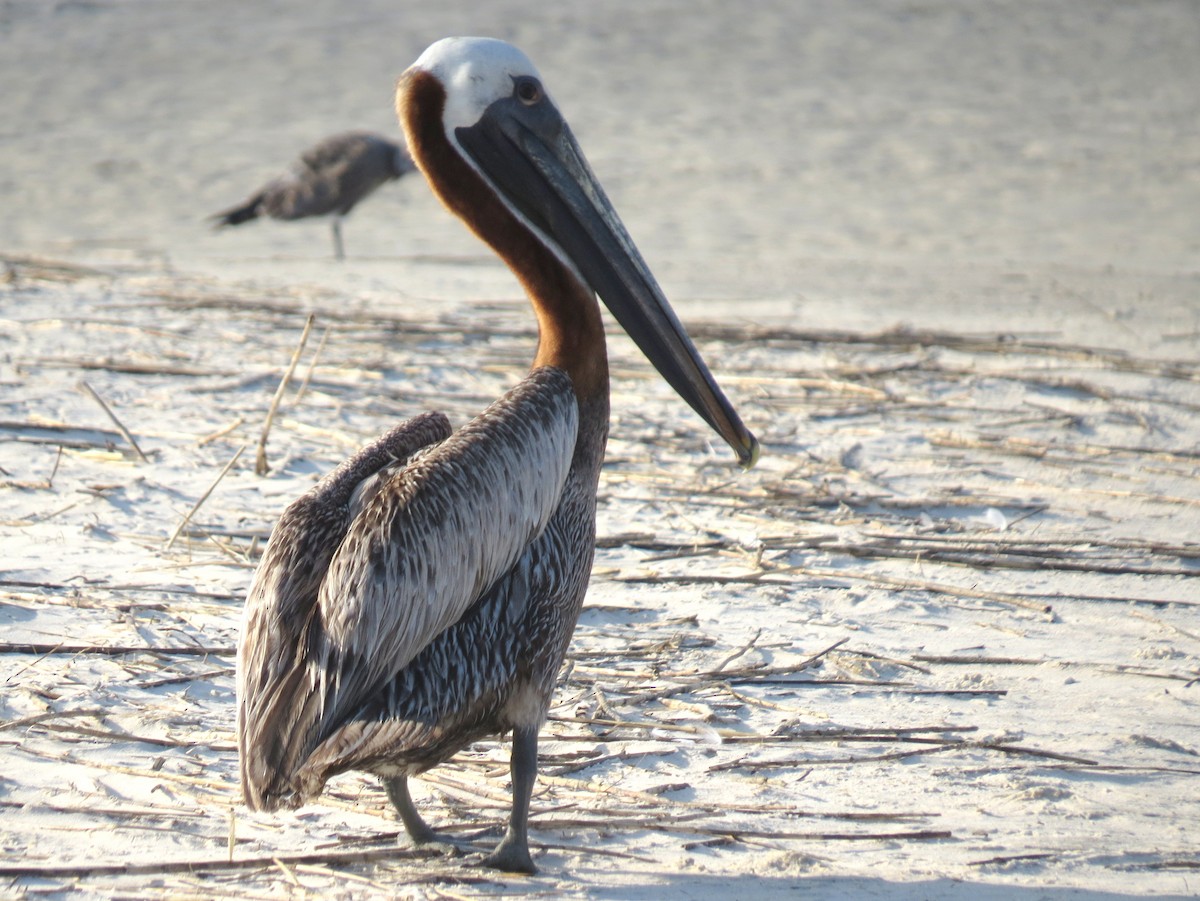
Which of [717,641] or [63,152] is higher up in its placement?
[717,641]

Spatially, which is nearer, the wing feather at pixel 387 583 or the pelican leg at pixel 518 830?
the wing feather at pixel 387 583

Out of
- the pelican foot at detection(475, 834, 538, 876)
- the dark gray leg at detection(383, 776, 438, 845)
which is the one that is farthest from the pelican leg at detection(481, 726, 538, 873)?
the dark gray leg at detection(383, 776, 438, 845)

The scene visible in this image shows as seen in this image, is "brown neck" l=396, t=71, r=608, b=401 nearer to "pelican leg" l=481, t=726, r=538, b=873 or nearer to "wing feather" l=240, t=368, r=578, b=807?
"wing feather" l=240, t=368, r=578, b=807

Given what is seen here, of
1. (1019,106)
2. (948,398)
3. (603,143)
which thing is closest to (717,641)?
(948,398)

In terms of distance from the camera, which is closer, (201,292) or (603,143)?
(201,292)

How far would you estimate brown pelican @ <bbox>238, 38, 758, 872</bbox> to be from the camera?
2.49 meters

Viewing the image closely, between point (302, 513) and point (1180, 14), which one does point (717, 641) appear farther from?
point (1180, 14)

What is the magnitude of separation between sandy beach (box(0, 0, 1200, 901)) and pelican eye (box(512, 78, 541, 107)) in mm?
1334

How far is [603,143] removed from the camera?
14844 mm

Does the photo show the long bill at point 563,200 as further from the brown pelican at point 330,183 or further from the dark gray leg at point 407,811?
the brown pelican at point 330,183

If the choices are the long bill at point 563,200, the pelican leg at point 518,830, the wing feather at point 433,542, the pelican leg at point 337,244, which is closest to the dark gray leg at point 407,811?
the pelican leg at point 518,830

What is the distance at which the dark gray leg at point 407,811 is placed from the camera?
2723 millimetres

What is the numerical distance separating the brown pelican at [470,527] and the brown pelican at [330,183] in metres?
6.97

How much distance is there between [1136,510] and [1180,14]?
1883cm
